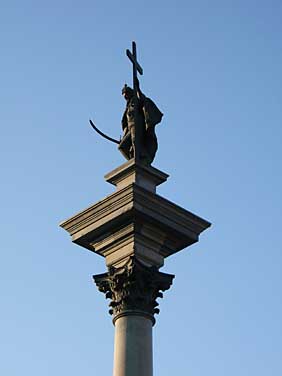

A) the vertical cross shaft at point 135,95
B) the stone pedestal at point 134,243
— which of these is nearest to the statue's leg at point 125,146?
the vertical cross shaft at point 135,95

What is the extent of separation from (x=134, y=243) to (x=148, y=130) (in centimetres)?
349

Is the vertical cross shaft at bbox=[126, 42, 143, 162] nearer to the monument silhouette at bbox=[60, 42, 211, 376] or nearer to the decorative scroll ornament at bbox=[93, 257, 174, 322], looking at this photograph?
the monument silhouette at bbox=[60, 42, 211, 376]

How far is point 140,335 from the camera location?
21484mm

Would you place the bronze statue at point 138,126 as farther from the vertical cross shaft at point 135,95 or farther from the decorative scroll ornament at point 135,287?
the decorative scroll ornament at point 135,287

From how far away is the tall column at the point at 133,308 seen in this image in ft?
69.5

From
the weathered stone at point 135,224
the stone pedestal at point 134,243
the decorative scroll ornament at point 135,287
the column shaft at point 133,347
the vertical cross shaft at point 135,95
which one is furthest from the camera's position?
the vertical cross shaft at point 135,95

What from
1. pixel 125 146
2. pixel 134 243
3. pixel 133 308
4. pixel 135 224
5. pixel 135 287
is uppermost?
pixel 125 146

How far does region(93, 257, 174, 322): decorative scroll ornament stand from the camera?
72.0 ft

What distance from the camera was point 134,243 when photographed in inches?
890

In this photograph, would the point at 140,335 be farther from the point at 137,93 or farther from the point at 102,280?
the point at 137,93

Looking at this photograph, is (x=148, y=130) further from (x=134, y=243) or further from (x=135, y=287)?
(x=135, y=287)

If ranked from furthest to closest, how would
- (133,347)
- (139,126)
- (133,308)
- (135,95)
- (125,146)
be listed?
(135,95), (139,126), (125,146), (133,308), (133,347)

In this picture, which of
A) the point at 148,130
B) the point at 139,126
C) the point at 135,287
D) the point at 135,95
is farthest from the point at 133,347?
the point at 135,95

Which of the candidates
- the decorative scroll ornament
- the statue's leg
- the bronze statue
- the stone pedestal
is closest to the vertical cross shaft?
the bronze statue
